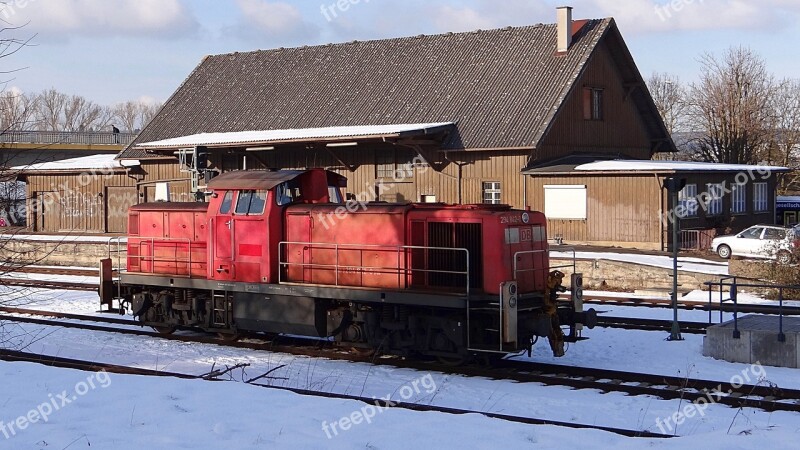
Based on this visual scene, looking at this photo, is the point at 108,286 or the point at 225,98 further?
the point at 225,98

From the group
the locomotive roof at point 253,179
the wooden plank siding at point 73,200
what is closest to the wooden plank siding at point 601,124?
the locomotive roof at point 253,179

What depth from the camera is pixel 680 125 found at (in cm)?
7806

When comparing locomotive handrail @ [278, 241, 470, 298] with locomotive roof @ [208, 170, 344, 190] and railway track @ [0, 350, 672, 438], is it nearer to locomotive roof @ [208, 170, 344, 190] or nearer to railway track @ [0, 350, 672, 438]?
locomotive roof @ [208, 170, 344, 190]

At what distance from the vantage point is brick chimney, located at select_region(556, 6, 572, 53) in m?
37.2

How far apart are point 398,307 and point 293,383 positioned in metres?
2.30

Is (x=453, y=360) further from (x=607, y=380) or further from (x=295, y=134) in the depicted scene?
(x=295, y=134)

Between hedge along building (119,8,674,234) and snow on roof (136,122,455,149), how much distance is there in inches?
3.7

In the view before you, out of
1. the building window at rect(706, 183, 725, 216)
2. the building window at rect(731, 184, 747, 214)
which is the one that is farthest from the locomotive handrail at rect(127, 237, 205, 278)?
the building window at rect(731, 184, 747, 214)

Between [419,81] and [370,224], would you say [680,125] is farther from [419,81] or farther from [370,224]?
[370,224]

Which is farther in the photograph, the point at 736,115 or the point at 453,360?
the point at 736,115

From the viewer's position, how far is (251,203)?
642 inches

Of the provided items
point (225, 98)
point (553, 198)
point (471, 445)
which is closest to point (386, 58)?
point (225, 98)

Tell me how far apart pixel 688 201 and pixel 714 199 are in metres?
2.39

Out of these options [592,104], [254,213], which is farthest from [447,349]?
[592,104]
